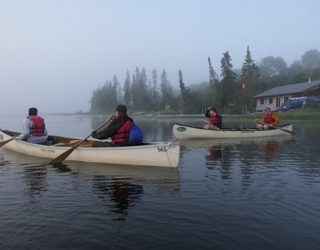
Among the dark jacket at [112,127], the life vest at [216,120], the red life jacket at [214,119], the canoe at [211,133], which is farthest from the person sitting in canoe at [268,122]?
the dark jacket at [112,127]

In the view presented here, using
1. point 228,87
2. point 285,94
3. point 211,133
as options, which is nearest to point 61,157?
point 211,133

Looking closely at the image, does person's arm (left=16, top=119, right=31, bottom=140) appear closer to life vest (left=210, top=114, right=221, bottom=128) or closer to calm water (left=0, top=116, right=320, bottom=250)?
calm water (left=0, top=116, right=320, bottom=250)

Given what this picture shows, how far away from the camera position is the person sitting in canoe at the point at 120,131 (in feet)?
45.0

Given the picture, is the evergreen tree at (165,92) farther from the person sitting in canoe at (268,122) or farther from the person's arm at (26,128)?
the person's arm at (26,128)

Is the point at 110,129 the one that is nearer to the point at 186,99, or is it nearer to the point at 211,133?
the point at 211,133

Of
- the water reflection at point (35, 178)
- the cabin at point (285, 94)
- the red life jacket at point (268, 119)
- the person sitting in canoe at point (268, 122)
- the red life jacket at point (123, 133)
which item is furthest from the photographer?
the cabin at point (285, 94)

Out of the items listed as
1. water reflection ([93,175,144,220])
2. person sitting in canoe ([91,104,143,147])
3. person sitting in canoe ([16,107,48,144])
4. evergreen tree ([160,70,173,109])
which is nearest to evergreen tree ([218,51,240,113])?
evergreen tree ([160,70,173,109])

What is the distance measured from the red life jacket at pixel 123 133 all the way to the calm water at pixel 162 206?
1.00 meters

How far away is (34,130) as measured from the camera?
59.0 ft

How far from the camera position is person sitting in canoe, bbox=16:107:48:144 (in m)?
17.6

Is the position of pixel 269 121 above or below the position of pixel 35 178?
above

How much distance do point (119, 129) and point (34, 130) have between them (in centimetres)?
577

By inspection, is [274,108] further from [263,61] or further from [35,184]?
[263,61]

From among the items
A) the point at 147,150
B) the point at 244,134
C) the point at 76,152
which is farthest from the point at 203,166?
the point at 244,134
